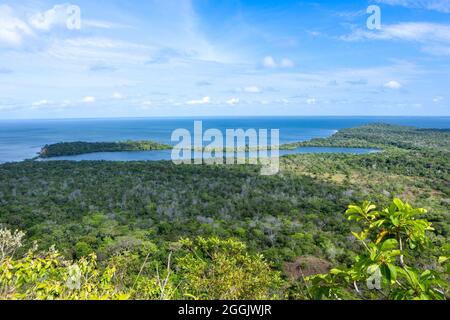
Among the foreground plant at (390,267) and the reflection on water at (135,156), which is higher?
the foreground plant at (390,267)

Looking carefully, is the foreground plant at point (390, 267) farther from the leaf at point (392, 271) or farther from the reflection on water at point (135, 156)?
the reflection on water at point (135, 156)

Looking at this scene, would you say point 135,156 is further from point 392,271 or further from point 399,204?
point 392,271

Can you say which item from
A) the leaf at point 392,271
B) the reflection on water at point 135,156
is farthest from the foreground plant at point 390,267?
the reflection on water at point 135,156

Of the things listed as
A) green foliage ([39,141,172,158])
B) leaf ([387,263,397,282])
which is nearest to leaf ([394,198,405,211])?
leaf ([387,263,397,282])

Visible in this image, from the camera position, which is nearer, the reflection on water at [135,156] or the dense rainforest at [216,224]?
the dense rainforest at [216,224]

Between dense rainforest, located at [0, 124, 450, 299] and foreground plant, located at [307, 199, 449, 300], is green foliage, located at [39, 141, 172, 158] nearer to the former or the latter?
dense rainforest, located at [0, 124, 450, 299]

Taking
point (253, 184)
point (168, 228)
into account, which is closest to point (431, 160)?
point (253, 184)
